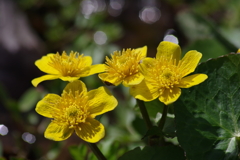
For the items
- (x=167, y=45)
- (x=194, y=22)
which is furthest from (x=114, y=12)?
(x=167, y=45)

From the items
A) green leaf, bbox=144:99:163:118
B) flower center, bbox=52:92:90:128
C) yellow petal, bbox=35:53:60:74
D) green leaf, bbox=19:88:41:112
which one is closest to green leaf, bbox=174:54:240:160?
green leaf, bbox=144:99:163:118

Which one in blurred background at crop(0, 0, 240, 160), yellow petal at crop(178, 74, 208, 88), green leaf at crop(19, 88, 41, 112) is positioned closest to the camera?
yellow petal at crop(178, 74, 208, 88)

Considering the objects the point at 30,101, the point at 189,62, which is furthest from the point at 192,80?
the point at 30,101

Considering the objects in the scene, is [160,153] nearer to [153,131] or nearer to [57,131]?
[153,131]

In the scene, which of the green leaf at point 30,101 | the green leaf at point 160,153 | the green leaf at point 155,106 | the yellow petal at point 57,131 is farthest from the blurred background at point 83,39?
the yellow petal at point 57,131

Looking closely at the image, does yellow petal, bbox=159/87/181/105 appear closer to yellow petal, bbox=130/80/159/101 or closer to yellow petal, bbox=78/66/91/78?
yellow petal, bbox=130/80/159/101

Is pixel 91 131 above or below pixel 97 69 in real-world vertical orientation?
below

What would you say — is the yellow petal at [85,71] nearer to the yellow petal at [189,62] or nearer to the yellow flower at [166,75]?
the yellow flower at [166,75]

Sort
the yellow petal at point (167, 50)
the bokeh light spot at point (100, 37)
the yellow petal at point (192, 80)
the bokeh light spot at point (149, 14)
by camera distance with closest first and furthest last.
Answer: the yellow petal at point (192, 80) → the yellow petal at point (167, 50) → the bokeh light spot at point (100, 37) → the bokeh light spot at point (149, 14)
